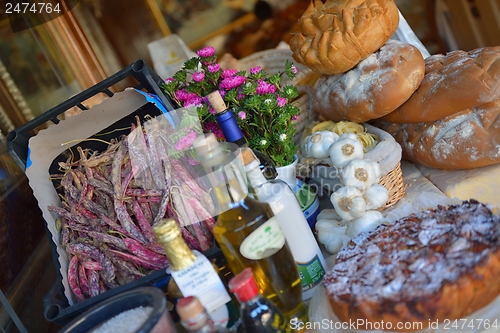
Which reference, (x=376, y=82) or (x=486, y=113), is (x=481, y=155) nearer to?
(x=486, y=113)

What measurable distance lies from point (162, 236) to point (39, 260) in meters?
1.06

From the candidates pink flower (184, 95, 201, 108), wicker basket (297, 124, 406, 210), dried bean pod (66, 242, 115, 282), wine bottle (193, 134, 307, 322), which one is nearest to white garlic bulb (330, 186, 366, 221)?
wicker basket (297, 124, 406, 210)

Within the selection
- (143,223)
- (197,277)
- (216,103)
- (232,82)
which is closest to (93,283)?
(143,223)

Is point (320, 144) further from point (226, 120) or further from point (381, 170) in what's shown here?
point (226, 120)

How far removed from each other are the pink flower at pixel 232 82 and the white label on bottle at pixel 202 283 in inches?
21.0

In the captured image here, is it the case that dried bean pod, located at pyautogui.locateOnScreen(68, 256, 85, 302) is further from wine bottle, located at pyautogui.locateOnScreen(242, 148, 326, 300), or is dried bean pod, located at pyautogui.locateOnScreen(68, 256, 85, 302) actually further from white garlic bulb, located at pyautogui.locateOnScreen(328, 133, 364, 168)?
white garlic bulb, located at pyautogui.locateOnScreen(328, 133, 364, 168)

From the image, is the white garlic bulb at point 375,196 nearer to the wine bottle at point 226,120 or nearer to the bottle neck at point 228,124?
the wine bottle at point 226,120

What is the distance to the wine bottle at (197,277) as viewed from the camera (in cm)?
85

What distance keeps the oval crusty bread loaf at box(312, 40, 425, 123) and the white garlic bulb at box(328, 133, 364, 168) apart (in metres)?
0.18

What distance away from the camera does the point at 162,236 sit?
0.79 meters

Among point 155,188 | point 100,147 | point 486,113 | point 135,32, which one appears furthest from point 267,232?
point 135,32

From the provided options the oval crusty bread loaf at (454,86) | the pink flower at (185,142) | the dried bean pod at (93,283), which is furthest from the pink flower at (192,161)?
the oval crusty bread loaf at (454,86)

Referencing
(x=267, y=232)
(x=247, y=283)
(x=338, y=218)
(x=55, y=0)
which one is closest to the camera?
(x=247, y=283)

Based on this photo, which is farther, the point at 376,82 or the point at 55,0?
the point at 55,0
